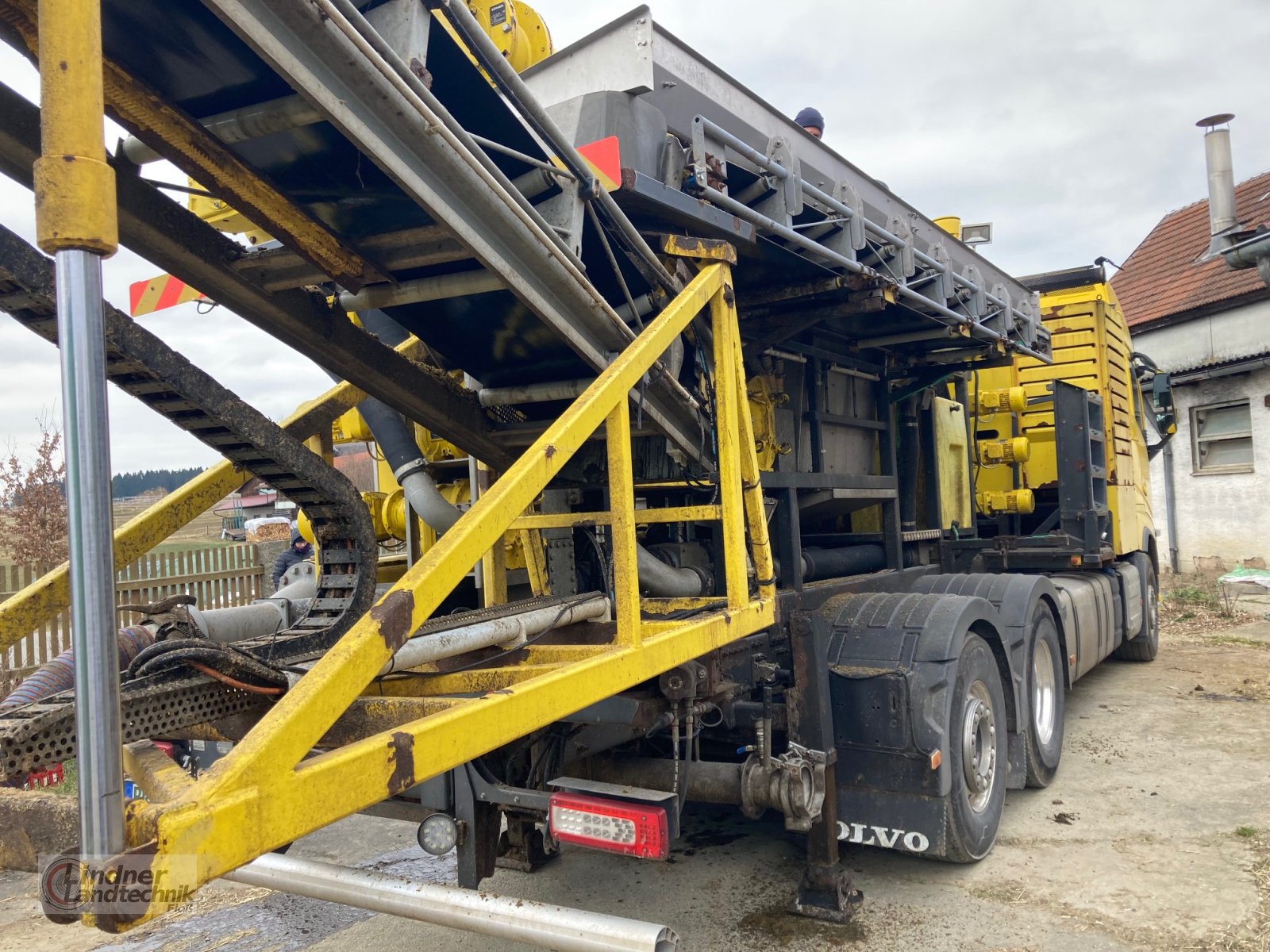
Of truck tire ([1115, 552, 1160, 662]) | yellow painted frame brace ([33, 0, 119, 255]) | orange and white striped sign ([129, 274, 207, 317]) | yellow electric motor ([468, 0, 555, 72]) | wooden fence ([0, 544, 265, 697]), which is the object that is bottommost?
truck tire ([1115, 552, 1160, 662])

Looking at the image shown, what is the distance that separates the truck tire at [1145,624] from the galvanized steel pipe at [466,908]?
24.7 feet

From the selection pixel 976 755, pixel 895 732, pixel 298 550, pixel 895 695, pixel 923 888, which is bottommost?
pixel 923 888

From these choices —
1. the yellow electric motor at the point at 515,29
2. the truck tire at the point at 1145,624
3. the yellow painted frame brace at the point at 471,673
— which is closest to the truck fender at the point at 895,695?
the yellow painted frame brace at the point at 471,673

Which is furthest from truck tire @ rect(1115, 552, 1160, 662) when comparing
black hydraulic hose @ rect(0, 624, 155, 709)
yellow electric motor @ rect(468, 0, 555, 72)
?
Answer: black hydraulic hose @ rect(0, 624, 155, 709)

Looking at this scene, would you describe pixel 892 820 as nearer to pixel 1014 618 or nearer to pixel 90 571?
pixel 1014 618

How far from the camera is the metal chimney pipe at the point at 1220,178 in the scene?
1180cm

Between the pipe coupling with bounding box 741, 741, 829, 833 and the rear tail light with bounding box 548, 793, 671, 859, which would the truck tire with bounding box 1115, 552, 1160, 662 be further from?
the rear tail light with bounding box 548, 793, 671, 859

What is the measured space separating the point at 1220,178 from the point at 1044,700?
9727 millimetres

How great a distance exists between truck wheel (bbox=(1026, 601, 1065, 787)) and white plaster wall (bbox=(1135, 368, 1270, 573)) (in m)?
11.2

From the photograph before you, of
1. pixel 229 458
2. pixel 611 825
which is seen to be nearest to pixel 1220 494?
pixel 611 825

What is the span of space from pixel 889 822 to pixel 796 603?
940 mm

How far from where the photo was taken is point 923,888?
3.87 m

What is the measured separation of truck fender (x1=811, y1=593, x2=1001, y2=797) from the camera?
145 inches

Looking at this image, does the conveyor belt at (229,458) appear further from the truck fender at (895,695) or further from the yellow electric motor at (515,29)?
the yellow electric motor at (515,29)
